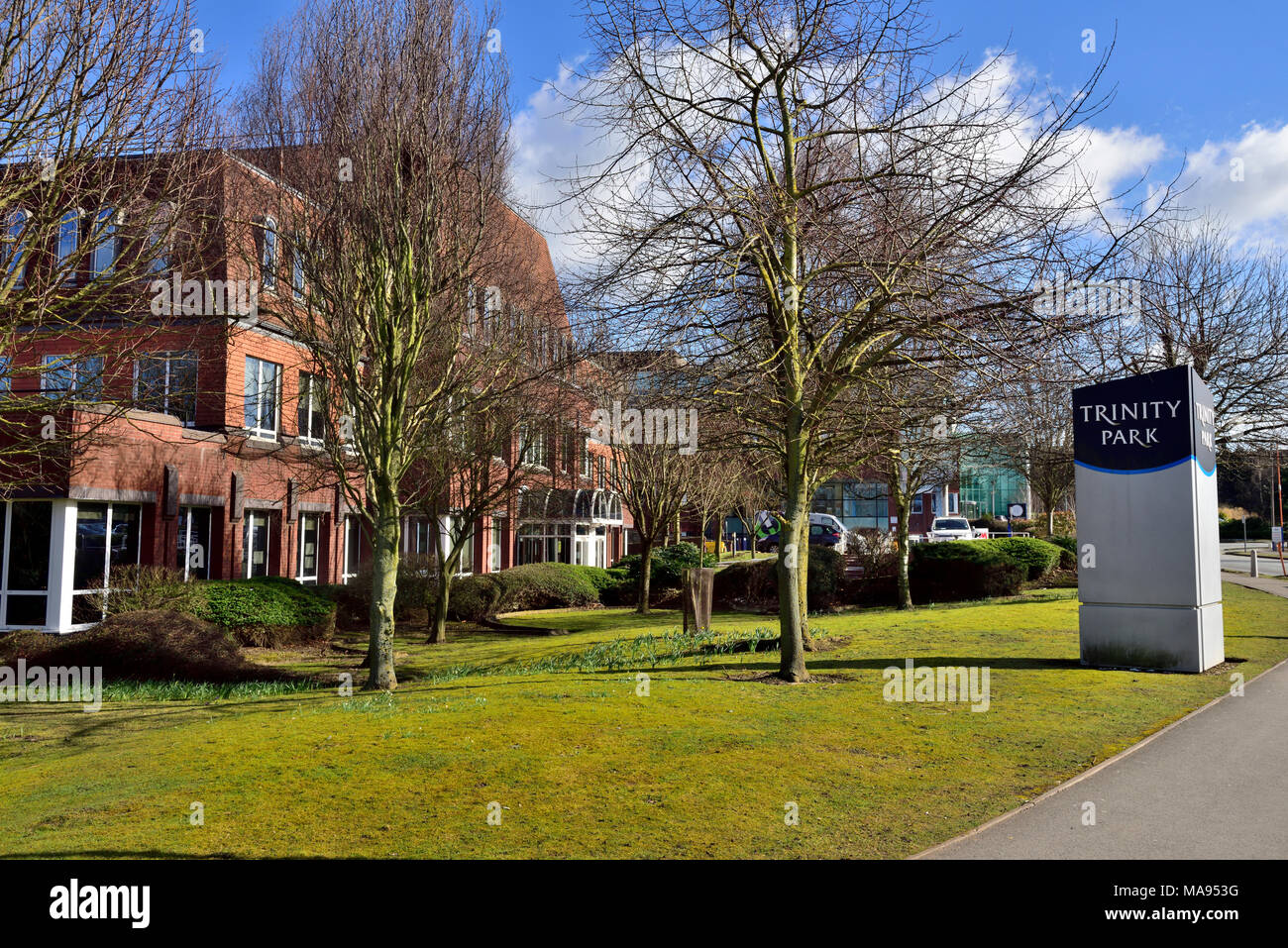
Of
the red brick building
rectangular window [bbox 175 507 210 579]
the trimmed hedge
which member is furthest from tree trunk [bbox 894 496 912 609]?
rectangular window [bbox 175 507 210 579]

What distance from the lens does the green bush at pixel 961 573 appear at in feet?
91.7

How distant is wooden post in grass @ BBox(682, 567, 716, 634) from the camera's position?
57.8 ft

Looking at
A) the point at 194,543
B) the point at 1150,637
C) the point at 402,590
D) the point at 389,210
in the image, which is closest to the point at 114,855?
the point at 389,210

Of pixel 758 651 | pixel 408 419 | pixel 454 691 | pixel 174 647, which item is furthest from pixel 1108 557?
pixel 174 647

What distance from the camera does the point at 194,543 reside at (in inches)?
843

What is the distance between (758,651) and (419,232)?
843 cm

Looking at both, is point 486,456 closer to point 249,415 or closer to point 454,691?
point 249,415

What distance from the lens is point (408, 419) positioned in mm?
13359

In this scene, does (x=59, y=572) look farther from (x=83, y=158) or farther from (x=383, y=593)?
(x=83, y=158)

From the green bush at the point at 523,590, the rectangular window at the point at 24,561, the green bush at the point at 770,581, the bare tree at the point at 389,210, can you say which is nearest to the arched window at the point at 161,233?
the bare tree at the point at 389,210

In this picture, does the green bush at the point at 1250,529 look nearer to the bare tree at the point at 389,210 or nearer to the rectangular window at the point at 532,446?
the rectangular window at the point at 532,446

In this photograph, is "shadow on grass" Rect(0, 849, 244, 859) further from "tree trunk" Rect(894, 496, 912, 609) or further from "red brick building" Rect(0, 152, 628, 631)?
"tree trunk" Rect(894, 496, 912, 609)

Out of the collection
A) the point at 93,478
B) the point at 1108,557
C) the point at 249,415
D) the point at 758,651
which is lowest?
the point at 758,651

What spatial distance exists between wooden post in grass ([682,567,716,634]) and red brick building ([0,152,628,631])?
505 cm
